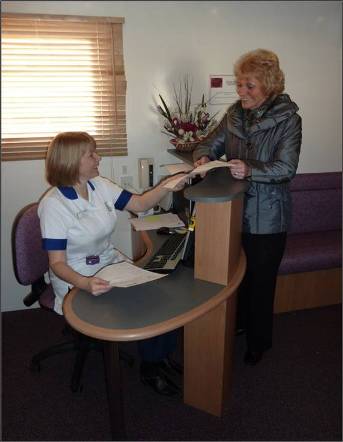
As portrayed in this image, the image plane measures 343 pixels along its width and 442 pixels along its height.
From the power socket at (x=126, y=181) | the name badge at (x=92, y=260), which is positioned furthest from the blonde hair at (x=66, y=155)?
the power socket at (x=126, y=181)

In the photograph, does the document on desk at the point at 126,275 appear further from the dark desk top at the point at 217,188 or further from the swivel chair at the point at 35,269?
the swivel chair at the point at 35,269

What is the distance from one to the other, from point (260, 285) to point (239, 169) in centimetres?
75

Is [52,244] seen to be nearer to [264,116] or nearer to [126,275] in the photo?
[126,275]

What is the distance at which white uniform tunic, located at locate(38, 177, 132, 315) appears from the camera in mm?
1688

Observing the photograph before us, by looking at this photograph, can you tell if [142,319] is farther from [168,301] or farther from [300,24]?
[300,24]

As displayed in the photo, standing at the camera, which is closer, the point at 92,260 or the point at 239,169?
the point at 239,169

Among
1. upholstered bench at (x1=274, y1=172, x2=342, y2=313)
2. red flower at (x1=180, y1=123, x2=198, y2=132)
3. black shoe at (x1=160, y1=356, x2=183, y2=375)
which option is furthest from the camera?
upholstered bench at (x1=274, y1=172, x2=342, y2=313)

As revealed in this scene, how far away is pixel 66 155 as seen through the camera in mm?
1729

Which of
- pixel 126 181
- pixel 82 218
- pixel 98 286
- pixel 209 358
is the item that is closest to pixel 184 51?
pixel 126 181

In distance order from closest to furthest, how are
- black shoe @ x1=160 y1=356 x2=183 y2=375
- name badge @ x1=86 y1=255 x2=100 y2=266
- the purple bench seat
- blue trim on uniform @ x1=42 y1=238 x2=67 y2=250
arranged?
blue trim on uniform @ x1=42 y1=238 x2=67 y2=250 < name badge @ x1=86 y1=255 x2=100 y2=266 < black shoe @ x1=160 y1=356 x2=183 y2=375 < the purple bench seat

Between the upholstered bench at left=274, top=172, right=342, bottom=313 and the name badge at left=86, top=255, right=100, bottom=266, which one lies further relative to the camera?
the upholstered bench at left=274, top=172, right=342, bottom=313

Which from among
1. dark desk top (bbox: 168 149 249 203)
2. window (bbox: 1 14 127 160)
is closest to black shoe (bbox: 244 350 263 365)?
dark desk top (bbox: 168 149 249 203)

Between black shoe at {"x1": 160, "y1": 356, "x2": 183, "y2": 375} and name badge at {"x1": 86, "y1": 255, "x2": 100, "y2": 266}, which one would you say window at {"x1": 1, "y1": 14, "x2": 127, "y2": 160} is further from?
black shoe at {"x1": 160, "y1": 356, "x2": 183, "y2": 375}

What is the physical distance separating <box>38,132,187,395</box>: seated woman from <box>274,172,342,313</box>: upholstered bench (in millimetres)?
1162
